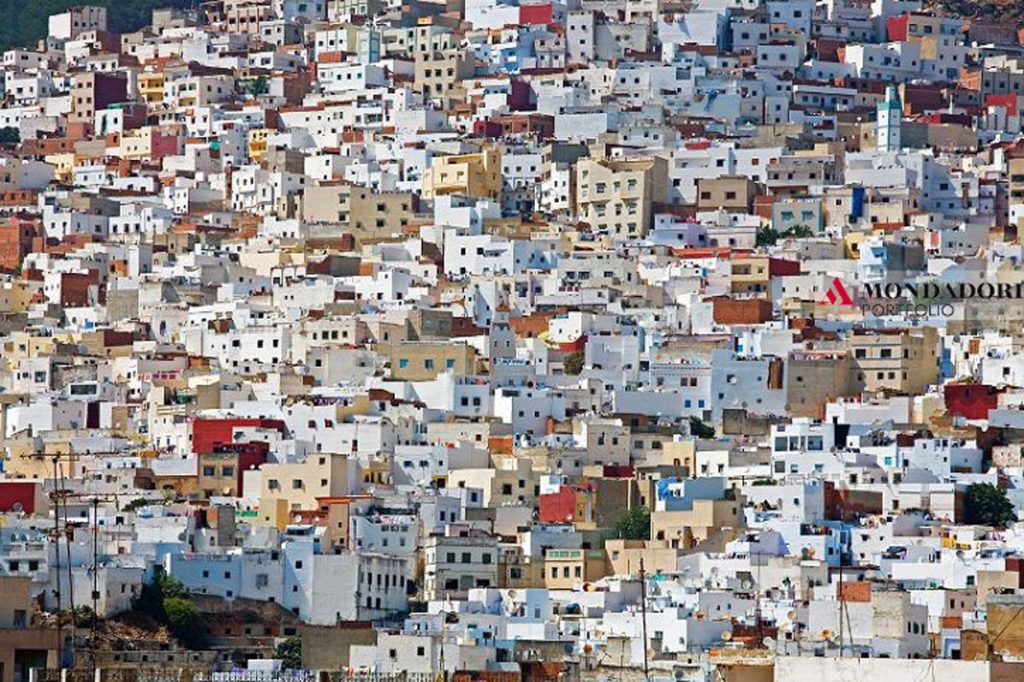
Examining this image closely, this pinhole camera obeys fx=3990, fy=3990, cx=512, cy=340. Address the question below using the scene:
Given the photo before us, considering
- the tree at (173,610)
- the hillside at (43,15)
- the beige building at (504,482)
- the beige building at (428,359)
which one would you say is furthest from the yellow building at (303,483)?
the hillside at (43,15)

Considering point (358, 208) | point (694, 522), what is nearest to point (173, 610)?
point (694, 522)

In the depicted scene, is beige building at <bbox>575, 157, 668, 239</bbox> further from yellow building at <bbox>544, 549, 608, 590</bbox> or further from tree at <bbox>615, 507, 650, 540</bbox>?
yellow building at <bbox>544, 549, 608, 590</bbox>

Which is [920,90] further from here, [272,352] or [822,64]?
[272,352]

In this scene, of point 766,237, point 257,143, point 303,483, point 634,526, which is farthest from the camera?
point 257,143

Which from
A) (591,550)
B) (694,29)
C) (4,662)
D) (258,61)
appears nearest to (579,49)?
(694,29)

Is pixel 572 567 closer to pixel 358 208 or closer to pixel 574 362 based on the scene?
pixel 574 362

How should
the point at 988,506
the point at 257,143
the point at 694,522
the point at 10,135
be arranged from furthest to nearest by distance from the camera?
the point at 10,135
the point at 257,143
the point at 988,506
the point at 694,522

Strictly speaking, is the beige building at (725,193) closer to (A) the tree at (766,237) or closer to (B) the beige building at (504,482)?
(A) the tree at (766,237)
